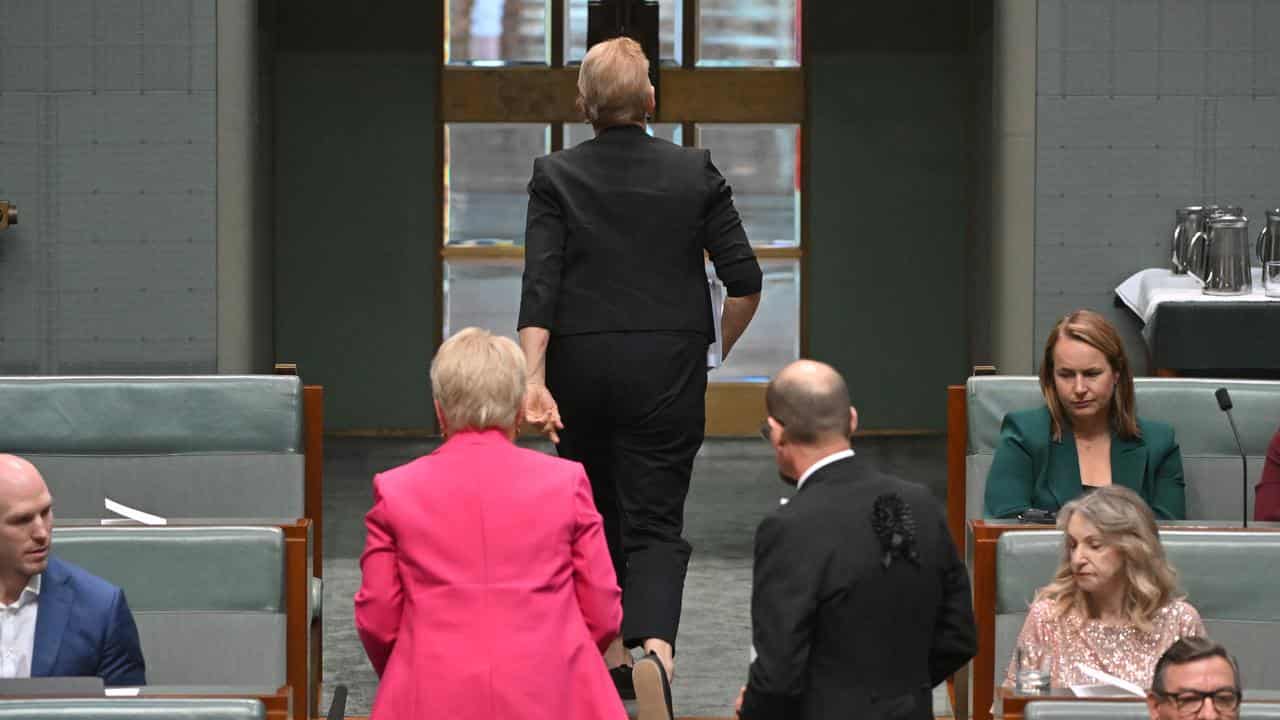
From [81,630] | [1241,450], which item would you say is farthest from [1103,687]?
[81,630]

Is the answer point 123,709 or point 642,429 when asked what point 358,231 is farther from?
point 123,709

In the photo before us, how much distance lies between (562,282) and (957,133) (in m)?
7.62

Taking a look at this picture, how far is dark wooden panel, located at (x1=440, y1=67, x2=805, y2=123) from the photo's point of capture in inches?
449

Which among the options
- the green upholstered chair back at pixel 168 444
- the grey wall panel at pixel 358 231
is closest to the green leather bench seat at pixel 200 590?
the green upholstered chair back at pixel 168 444

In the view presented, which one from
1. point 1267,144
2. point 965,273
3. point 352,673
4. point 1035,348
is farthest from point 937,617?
point 965,273

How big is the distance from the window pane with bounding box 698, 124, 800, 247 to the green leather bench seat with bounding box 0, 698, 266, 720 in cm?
908

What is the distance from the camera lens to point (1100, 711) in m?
2.77

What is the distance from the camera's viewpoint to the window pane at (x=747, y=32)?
37.8ft

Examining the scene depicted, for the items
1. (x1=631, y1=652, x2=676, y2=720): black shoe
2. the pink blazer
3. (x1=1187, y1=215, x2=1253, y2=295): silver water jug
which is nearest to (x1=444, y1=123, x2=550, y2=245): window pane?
(x1=1187, y1=215, x2=1253, y2=295): silver water jug

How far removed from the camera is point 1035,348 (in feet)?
22.7

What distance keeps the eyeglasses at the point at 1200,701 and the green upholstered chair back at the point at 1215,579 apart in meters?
1.17

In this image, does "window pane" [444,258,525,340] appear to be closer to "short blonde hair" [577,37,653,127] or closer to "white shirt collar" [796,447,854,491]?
"short blonde hair" [577,37,653,127]

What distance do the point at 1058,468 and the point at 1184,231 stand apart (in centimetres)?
246

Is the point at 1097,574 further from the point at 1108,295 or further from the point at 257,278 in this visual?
the point at 257,278
